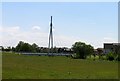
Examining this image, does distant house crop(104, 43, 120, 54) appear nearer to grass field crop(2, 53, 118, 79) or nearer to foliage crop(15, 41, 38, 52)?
foliage crop(15, 41, 38, 52)

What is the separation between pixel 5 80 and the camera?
19.7 meters

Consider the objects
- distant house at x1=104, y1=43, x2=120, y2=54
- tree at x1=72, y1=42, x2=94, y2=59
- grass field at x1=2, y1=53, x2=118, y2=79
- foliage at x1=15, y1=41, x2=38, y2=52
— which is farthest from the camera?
foliage at x1=15, y1=41, x2=38, y2=52

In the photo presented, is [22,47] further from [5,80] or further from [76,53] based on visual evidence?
[5,80]

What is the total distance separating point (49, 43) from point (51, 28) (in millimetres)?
5110

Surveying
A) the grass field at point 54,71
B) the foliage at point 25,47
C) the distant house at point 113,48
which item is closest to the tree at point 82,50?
the distant house at point 113,48

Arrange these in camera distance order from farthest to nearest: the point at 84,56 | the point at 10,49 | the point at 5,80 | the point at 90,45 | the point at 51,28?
the point at 10,49
the point at 90,45
the point at 84,56
the point at 51,28
the point at 5,80

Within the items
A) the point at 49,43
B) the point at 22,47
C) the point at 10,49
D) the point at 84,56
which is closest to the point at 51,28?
the point at 49,43

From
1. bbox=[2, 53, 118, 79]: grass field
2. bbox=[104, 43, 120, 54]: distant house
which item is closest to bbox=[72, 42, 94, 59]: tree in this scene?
bbox=[104, 43, 120, 54]: distant house

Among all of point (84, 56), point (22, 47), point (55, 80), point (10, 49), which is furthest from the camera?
point (10, 49)

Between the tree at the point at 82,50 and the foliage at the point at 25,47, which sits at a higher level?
the foliage at the point at 25,47

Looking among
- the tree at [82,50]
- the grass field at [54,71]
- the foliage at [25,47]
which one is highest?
the foliage at [25,47]

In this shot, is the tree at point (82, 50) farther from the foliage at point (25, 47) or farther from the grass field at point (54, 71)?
the grass field at point (54, 71)

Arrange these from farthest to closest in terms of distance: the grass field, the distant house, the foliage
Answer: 1. the foliage
2. the distant house
3. the grass field

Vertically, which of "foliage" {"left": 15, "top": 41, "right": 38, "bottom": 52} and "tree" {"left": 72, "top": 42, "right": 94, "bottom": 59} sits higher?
"foliage" {"left": 15, "top": 41, "right": 38, "bottom": 52}
